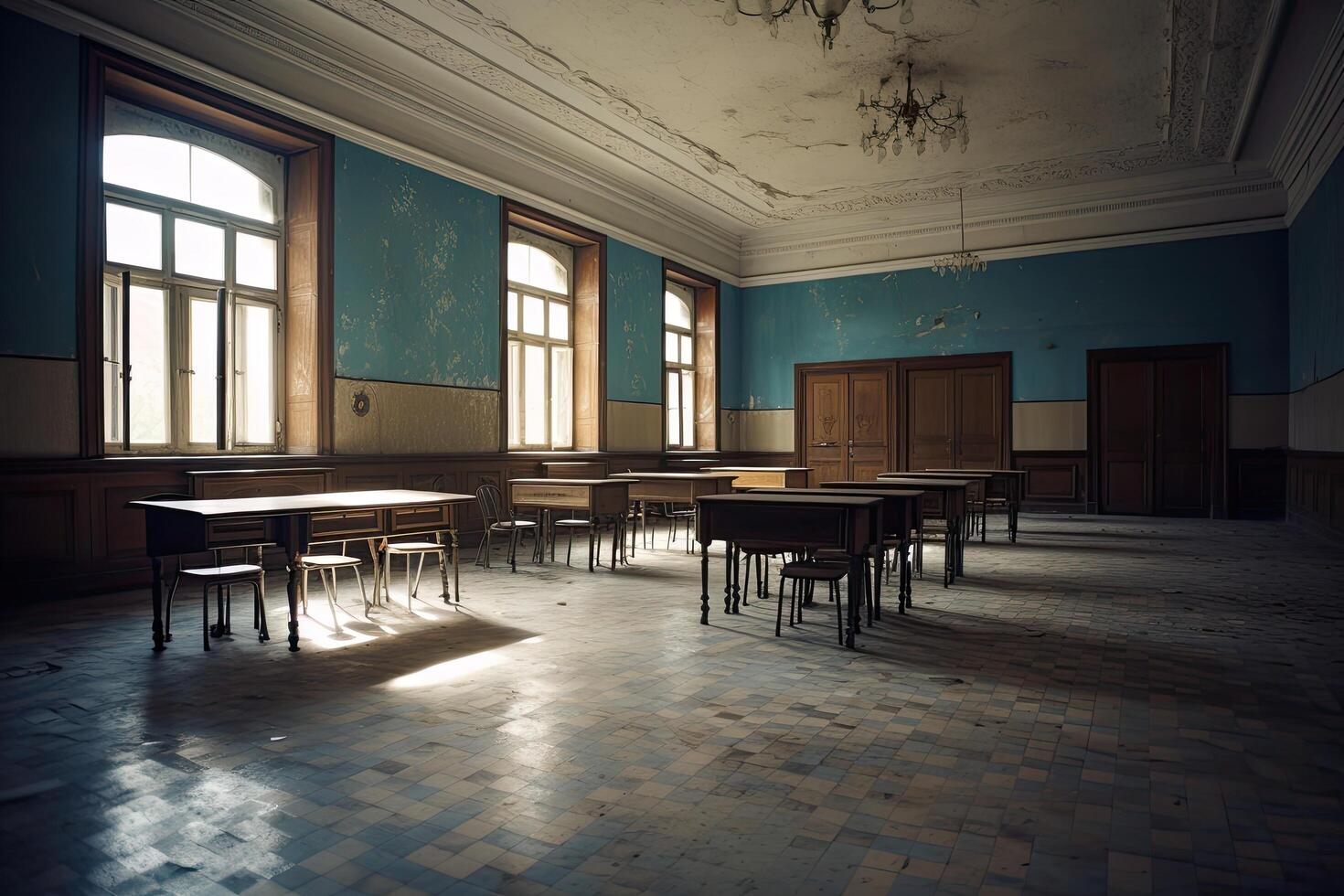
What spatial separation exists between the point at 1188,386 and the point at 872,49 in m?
7.67

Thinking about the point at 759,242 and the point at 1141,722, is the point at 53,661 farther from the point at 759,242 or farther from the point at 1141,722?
the point at 759,242

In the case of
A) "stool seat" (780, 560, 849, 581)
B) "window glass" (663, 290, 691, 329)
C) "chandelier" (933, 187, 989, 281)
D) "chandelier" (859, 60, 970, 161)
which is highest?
"chandelier" (859, 60, 970, 161)

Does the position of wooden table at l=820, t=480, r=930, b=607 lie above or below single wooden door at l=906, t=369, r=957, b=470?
below

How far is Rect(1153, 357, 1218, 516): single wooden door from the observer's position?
12.4 m

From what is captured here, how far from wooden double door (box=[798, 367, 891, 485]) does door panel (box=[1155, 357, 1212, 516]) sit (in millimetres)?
4134

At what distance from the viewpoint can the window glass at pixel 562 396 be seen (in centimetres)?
1178

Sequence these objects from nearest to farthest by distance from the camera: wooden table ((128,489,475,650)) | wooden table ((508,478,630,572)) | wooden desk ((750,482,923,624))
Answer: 1. wooden table ((128,489,475,650))
2. wooden desk ((750,482,923,624))
3. wooden table ((508,478,630,572))

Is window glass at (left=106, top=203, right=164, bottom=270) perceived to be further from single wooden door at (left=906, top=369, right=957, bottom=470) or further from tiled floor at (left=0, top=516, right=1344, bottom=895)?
single wooden door at (left=906, top=369, right=957, bottom=470)

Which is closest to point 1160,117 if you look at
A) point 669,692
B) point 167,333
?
point 669,692

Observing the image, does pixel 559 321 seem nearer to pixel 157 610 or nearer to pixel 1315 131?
pixel 157 610

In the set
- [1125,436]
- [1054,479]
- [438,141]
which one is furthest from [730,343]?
[438,141]

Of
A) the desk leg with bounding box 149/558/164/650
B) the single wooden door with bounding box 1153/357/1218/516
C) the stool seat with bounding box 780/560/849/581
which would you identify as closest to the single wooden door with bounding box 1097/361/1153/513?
the single wooden door with bounding box 1153/357/1218/516

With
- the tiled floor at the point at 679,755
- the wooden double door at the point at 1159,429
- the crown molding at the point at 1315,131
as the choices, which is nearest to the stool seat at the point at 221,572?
the tiled floor at the point at 679,755

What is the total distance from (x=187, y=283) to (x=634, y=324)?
667 cm
